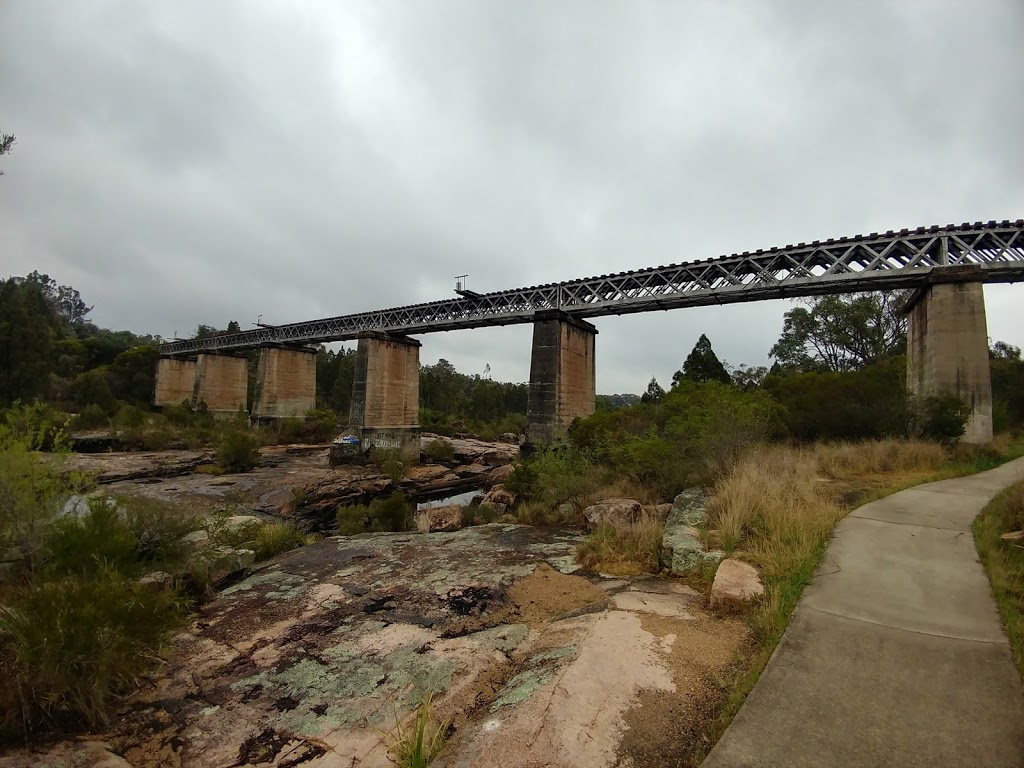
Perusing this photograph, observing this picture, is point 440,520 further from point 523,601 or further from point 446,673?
point 446,673

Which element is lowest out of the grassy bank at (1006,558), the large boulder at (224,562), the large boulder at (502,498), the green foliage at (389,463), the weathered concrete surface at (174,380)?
the green foliage at (389,463)

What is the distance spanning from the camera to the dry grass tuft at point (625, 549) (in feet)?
16.3

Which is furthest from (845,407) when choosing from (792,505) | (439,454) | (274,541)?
(439,454)

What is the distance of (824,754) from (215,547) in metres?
6.19

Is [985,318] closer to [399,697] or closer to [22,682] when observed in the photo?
[399,697]

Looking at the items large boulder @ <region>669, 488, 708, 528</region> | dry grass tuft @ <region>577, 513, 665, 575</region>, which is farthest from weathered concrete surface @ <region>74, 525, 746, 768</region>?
large boulder @ <region>669, 488, 708, 528</region>

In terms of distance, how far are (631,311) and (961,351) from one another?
10.1 m

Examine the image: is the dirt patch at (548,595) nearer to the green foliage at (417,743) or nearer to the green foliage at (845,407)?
the green foliage at (417,743)

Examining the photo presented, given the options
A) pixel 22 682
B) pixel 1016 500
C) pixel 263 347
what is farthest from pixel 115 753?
pixel 263 347

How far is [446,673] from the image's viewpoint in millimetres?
3043

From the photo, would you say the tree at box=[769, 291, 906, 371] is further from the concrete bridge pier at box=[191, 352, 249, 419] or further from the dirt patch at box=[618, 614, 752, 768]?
the concrete bridge pier at box=[191, 352, 249, 419]

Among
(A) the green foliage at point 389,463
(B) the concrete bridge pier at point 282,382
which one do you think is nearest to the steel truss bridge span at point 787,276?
(A) the green foliage at point 389,463

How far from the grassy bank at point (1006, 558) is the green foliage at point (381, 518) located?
1020cm

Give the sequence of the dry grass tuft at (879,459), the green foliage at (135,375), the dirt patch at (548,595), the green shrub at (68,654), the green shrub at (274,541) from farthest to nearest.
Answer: the green foliage at (135,375) < the dry grass tuft at (879,459) < the green shrub at (274,541) < the dirt patch at (548,595) < the green shrub at (68,654)
